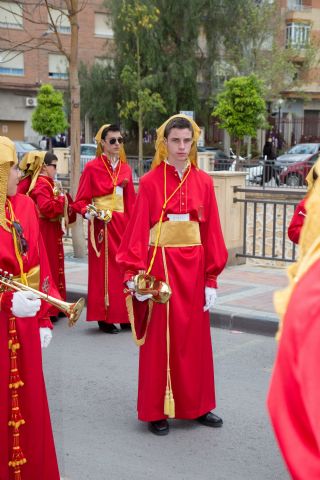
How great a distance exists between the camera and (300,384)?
1351 mm

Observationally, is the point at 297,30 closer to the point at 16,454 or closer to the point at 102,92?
the point at 102,92

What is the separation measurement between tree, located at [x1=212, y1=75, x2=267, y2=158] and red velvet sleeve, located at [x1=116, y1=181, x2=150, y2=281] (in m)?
18.6

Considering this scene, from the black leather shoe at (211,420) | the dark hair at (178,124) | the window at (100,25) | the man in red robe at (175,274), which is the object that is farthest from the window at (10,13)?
the black leather shoe at (211,420)

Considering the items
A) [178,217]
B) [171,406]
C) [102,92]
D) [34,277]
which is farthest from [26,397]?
[102,92]

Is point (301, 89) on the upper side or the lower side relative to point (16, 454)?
upper

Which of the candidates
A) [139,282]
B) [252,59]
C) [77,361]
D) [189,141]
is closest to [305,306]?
[139,282]

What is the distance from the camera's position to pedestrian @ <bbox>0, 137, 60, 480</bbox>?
11.2ft

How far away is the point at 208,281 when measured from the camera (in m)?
4.81

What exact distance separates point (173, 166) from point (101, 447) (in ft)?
6.12

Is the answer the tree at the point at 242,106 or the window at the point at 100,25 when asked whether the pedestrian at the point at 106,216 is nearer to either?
the tree at the point at 242,106

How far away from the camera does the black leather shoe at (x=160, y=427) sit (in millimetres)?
4738

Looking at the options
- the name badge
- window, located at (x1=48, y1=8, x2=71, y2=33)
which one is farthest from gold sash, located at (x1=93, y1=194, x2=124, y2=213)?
window, located at (x1=48, y1=8, x2=71, y2=33)

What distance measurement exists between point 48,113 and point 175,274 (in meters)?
24.6

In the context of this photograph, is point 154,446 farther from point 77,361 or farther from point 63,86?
point 63,86
